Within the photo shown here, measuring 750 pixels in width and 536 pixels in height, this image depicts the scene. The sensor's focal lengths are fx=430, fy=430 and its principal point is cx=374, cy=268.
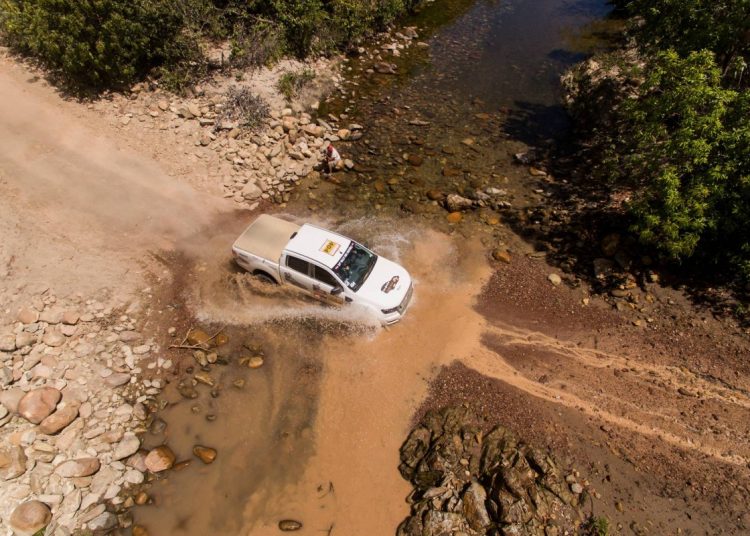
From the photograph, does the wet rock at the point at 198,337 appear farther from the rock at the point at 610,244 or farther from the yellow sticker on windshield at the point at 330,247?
the rock at the point at 610,244

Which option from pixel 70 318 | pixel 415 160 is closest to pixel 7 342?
pixel 70 318

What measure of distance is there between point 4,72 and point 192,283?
14.5m

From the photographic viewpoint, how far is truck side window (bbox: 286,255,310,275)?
12.3 m

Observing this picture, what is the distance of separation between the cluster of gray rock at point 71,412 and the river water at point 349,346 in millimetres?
748

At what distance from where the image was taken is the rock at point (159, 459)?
1009 cm

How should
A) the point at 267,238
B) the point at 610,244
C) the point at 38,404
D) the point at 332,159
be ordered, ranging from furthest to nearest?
1. the point at 332,159
2. the point at 610,244
3. the point at 267,238
4. the point at 38,404

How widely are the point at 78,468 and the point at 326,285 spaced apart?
281 inches

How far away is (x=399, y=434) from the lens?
10.9 m

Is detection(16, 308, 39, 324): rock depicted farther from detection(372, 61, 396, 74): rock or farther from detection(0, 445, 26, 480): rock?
detection(372, 61, 396, 74): rock

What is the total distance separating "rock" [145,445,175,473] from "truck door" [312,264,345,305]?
547 cm

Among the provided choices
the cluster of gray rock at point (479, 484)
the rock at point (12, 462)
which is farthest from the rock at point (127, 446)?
the cluster of gray rock at point (479, 484)

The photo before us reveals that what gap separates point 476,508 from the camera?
945 centimetres

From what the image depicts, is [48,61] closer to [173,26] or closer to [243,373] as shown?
[173,26]

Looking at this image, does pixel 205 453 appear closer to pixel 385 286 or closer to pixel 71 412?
pixel 71 412
